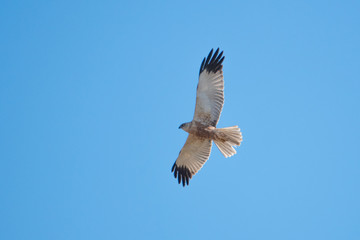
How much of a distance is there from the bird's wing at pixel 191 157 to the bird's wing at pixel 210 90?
674 mm

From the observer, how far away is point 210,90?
1015 centimetres

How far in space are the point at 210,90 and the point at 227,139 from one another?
1.15 meters

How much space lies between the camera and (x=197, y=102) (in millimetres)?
10250

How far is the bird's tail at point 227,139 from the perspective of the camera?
9961mm

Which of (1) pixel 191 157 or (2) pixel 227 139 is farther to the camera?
(1) pixel 191 157

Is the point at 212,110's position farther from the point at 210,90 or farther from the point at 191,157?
the point at 191,157

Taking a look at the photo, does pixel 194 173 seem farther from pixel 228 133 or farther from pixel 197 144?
pixel 228 133

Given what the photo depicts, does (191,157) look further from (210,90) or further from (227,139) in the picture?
(210,90)

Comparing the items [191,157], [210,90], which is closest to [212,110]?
[210,90]

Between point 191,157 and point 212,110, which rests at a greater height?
point 212,110

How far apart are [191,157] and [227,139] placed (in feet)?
4.35

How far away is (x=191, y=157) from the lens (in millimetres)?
11047

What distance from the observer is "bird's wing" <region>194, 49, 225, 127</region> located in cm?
1012

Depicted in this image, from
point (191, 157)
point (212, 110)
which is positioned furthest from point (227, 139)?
point (191, 157)
